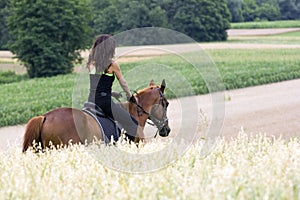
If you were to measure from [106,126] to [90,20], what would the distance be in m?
43.5

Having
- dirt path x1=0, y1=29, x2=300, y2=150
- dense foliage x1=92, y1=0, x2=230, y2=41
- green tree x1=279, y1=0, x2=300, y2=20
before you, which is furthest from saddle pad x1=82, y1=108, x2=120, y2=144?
green tree x1=279, y1=0, x2=300, y2=20

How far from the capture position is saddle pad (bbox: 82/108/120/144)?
9.68m

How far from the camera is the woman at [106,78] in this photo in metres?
9.45

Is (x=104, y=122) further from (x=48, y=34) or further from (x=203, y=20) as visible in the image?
(x=203, y=20)

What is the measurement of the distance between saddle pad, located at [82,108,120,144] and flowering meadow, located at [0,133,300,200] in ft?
7.33

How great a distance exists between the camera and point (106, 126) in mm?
9734

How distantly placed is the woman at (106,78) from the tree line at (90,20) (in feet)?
5.05

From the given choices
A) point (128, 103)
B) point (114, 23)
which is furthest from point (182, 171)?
point (114, 23)

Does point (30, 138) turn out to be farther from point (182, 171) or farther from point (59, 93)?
point (59, 93)

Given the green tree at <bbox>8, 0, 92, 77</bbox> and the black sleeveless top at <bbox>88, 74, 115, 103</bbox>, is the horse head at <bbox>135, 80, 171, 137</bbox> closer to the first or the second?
the black sleeveless top at <bbox>88, 74, 115, 103</bbox>

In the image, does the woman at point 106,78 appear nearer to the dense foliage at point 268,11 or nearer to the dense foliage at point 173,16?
the dense foliage at point 173,16

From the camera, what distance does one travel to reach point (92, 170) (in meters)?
6.33

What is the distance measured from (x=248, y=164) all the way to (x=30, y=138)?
388cm

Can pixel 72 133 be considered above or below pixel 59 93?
above
